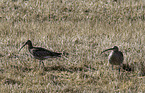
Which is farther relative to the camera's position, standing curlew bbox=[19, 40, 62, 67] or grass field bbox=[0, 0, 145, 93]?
standing curlew bbox=[19, 40, 62, 67]

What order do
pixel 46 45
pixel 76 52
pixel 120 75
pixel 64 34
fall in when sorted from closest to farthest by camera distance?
pixel 120 75 → pixel 76 52 → pixel 46 45 → pixel 64 34

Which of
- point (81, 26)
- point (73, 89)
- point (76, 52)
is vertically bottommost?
point (73, 89)

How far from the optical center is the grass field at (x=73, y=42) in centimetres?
675

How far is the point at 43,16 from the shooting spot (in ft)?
43.8

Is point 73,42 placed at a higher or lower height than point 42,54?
higher

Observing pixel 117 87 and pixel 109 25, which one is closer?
pixel 117 87

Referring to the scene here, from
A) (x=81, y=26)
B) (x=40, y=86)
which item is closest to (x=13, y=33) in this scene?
(x=81, y=26)

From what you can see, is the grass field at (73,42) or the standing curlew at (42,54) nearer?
the grass field at (73,42)

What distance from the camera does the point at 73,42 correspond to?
9.55 m

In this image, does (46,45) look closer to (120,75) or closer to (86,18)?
(120,75)

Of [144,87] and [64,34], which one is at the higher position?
[64,34]

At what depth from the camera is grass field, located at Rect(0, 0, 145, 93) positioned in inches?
266

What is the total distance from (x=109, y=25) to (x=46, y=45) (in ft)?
11.9

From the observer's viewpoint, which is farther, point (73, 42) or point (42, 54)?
point (73, 42)
